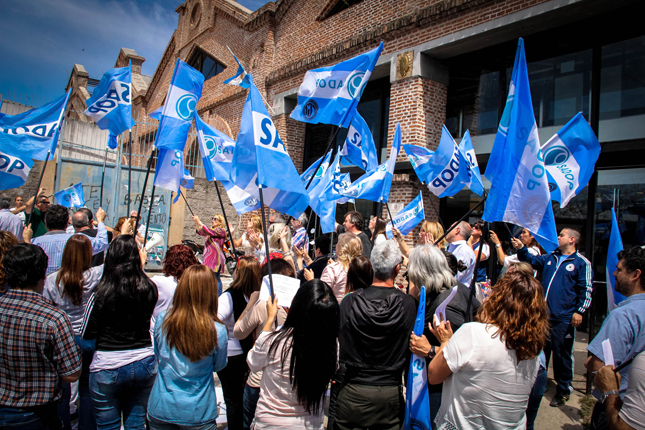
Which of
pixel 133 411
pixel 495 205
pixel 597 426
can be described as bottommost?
pixel 133 411

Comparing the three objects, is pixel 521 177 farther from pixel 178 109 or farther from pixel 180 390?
pixel 178 109

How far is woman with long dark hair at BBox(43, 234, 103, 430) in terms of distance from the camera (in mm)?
3184

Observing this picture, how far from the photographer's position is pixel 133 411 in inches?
113

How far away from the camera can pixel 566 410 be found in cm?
469

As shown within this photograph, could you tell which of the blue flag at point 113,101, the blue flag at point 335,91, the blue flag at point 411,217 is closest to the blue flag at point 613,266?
the blue flag at point 411,217

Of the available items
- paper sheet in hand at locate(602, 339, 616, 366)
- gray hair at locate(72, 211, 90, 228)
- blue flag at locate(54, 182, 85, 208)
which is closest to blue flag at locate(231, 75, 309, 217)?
paper sheet in hand at locate(602, 339, 616, 366)

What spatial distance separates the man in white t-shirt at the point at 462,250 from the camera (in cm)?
459

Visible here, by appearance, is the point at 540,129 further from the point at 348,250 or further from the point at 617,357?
the point at 617,357

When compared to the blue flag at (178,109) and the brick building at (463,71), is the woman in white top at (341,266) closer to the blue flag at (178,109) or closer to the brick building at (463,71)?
the blue flag at (178,109)

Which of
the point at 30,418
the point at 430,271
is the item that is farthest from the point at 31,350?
the point at 430,271

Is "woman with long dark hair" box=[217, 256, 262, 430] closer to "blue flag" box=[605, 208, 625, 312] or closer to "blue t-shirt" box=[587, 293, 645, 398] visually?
"blue t-shirt" box=[587, 293, 645, 398]

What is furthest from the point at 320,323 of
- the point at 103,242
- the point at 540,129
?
the point at 540,129

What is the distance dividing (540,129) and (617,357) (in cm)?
604

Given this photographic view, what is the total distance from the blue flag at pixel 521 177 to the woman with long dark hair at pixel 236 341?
1861mm
